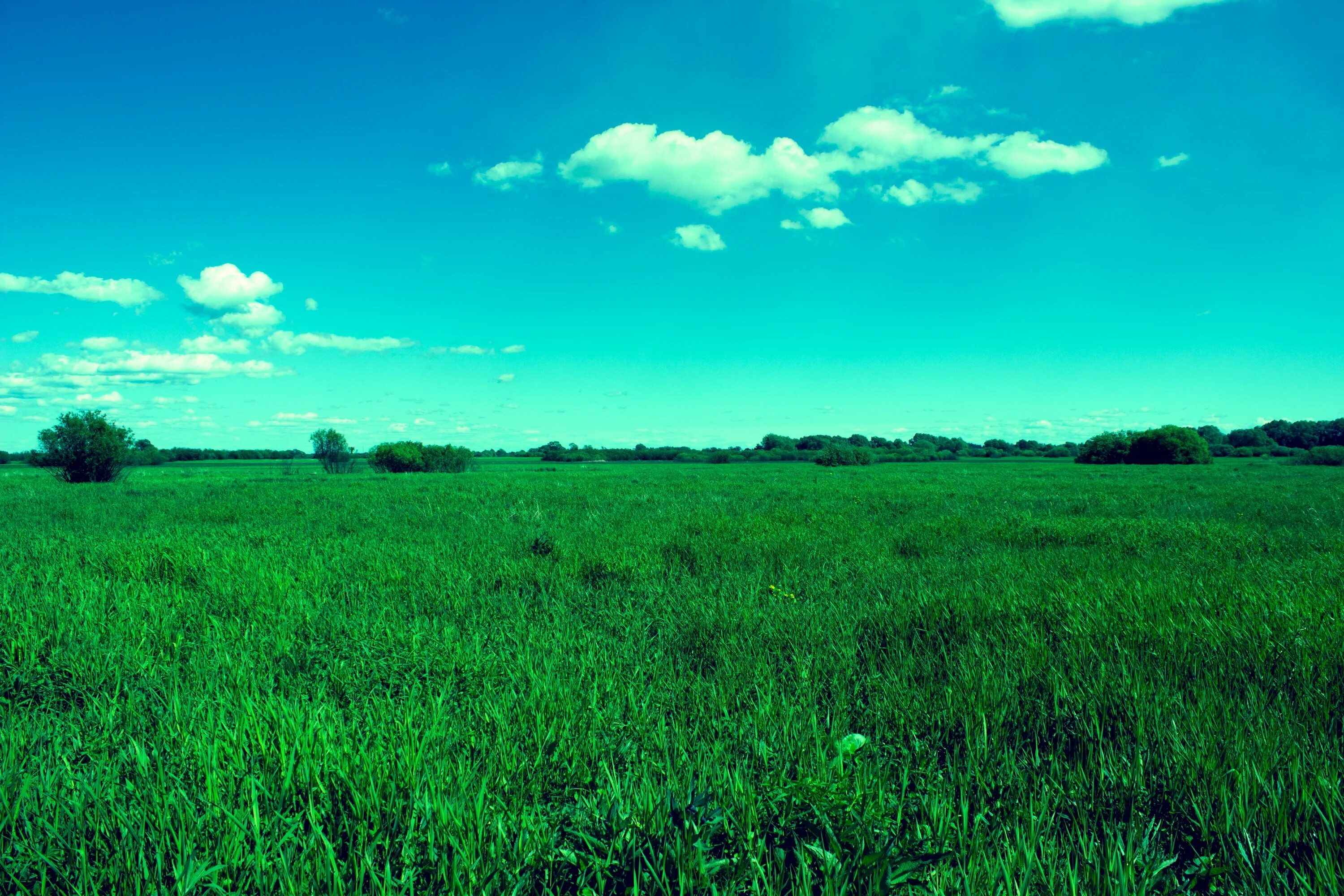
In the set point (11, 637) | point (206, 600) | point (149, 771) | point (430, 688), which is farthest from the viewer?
point (206, 600)

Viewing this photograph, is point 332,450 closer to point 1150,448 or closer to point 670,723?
point 670,723

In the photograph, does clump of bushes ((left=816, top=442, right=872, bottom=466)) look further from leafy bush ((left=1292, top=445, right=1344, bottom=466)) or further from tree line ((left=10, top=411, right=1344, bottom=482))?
leafy bush ((left=1292, top=445, right=1344, bottom=466))

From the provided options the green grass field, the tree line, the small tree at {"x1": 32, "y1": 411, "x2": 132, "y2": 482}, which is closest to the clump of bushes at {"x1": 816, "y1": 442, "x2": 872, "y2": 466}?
the tree line

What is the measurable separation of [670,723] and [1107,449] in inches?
4468

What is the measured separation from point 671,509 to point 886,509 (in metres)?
5.26

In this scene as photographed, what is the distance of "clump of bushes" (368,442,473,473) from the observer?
86375 millimetres

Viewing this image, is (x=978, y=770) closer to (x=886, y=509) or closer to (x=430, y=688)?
(x=430, y=688)

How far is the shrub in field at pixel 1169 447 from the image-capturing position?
79.9 metres

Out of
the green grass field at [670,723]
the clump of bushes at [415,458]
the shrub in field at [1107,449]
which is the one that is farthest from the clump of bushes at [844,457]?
the green grass field at [670,723]

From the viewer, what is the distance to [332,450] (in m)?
84.9

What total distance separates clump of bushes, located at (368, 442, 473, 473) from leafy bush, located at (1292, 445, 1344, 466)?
99079 mm

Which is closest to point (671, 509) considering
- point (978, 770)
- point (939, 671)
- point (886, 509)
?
point (886, 509)

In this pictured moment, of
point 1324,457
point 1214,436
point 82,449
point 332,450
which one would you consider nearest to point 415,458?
point 332,450

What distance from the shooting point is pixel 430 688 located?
A: 396 centimetres
